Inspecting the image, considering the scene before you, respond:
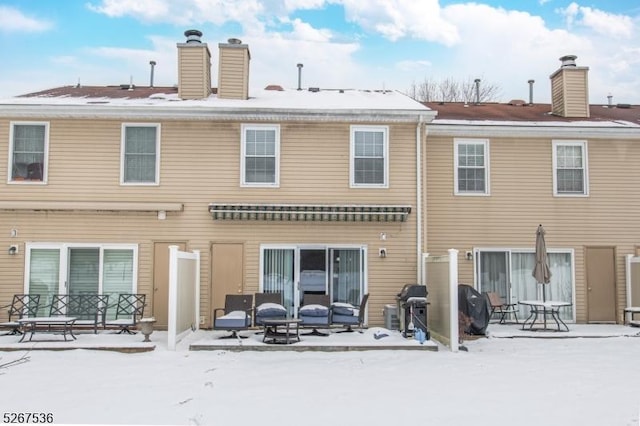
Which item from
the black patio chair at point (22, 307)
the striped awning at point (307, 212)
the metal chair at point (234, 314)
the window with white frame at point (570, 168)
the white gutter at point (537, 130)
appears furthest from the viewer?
the window with white frame at point (570, 168)

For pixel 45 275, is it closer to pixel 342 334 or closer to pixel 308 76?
pixel 342 334

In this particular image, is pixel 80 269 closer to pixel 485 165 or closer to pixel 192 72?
pixel 192 72

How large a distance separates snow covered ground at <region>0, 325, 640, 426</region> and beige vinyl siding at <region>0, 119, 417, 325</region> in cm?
265

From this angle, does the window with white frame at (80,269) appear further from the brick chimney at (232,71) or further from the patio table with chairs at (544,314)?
the patio table with chairs at (544,314)

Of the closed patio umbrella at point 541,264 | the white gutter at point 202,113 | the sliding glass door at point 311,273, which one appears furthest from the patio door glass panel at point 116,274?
the closed patio umbrella at point 541,264

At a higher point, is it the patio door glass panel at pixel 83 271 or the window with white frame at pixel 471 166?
the window with white frame at pixel 471 166

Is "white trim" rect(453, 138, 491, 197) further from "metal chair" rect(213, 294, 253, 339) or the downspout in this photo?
"metal chair" rect(213, 294, 253, 339)

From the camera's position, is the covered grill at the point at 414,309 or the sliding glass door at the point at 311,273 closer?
the covered grill at the point at 414,309

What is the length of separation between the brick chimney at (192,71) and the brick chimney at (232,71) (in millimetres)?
401

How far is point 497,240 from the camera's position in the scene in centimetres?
1369

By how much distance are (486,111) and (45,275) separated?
11854 millimetres

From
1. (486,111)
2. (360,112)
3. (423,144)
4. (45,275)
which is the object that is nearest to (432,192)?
(423,144)

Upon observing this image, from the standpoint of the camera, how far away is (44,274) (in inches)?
485

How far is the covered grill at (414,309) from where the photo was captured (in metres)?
10.9
